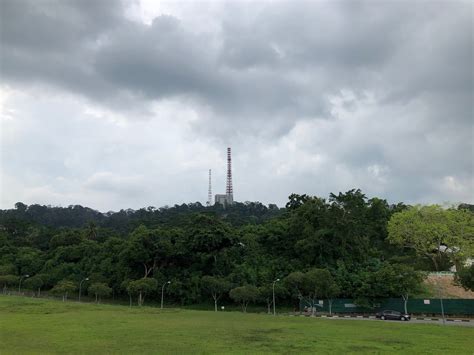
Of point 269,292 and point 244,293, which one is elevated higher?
point 269,292

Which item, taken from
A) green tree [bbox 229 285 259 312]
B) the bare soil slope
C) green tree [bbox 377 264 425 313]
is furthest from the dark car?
green tree [bbox 229 285 259 312]

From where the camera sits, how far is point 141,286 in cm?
6000

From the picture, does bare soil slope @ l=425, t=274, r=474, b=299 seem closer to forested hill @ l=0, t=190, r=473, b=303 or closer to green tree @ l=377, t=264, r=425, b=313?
forested hill @ l=0, t=190, r=473, b=303

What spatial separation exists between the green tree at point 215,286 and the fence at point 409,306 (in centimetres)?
1078

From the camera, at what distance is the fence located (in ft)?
164

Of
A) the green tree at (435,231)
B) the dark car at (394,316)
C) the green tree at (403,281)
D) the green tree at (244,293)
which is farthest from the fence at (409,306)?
the green tree at (435,231)

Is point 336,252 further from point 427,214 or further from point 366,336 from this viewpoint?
point 366,336

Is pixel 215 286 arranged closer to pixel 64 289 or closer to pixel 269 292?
pixel 269 292

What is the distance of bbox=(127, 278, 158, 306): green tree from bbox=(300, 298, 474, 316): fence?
68.3 ft

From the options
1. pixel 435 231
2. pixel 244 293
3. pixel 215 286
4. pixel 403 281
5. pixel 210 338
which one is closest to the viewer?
pixel 210 338

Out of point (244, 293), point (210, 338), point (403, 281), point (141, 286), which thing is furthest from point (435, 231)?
point (210, 338)

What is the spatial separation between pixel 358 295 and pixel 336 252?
11.9 meters

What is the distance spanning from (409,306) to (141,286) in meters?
35.0

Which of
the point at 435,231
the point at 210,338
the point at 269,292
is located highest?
the point at 435,231
